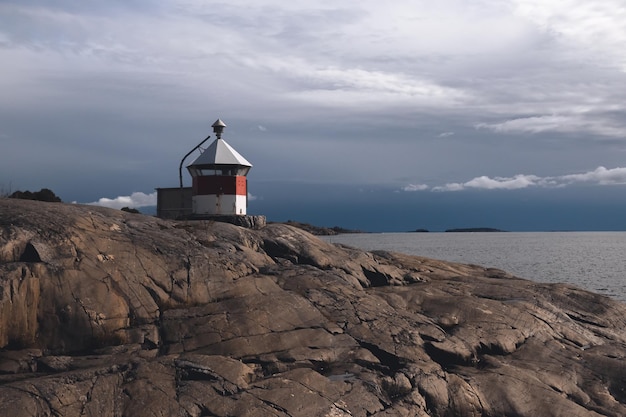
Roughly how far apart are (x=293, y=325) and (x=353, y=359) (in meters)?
1.93

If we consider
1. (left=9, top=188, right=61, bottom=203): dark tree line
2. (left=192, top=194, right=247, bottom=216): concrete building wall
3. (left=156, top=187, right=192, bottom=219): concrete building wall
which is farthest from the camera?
(left=9, top=188, right=61, bottom=203): dark tree line

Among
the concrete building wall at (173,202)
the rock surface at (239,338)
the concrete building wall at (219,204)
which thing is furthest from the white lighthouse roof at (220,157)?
the rock surface at (239,338)

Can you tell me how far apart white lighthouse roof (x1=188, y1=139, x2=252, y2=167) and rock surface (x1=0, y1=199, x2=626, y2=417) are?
29.3 feet

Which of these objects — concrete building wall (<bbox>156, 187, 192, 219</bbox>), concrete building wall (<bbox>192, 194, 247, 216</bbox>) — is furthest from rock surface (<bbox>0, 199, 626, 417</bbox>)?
concrete building wall (<bbox>156, 187, 192, 219</bbox>)

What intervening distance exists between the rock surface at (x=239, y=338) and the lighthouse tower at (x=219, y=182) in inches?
323

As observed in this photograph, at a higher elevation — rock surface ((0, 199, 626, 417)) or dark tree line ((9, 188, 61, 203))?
dark tree line ((9, 188, 61, 203))

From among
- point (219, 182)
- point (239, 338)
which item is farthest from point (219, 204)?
point (239, 338)

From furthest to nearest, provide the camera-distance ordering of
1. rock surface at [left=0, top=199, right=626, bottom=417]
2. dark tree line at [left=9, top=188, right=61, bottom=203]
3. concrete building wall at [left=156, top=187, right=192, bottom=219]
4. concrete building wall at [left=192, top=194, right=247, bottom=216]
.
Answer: dark tree line at [left=9, top=188, right=61, bottom=203] → concrete building wall at [left=156, top=187, right=192, bottom=219] → concrete building wall at [left=192, top=194, right=247, bottom=216] → rock surface at [left=0, top=199, right=626, bottom=417]

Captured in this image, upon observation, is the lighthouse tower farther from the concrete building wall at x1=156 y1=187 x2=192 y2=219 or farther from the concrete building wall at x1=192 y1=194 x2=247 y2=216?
the concrete building wall at x1=156 y1=187 x2=192 y2=219

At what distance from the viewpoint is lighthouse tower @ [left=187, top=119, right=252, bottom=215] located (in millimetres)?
29906

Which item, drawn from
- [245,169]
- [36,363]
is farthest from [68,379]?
[245,169]

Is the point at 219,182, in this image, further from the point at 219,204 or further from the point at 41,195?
the point at 41,195

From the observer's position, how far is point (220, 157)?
1193 inches

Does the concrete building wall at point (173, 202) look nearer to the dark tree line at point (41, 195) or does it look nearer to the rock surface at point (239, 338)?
the dark tree line at point (41, 195)
